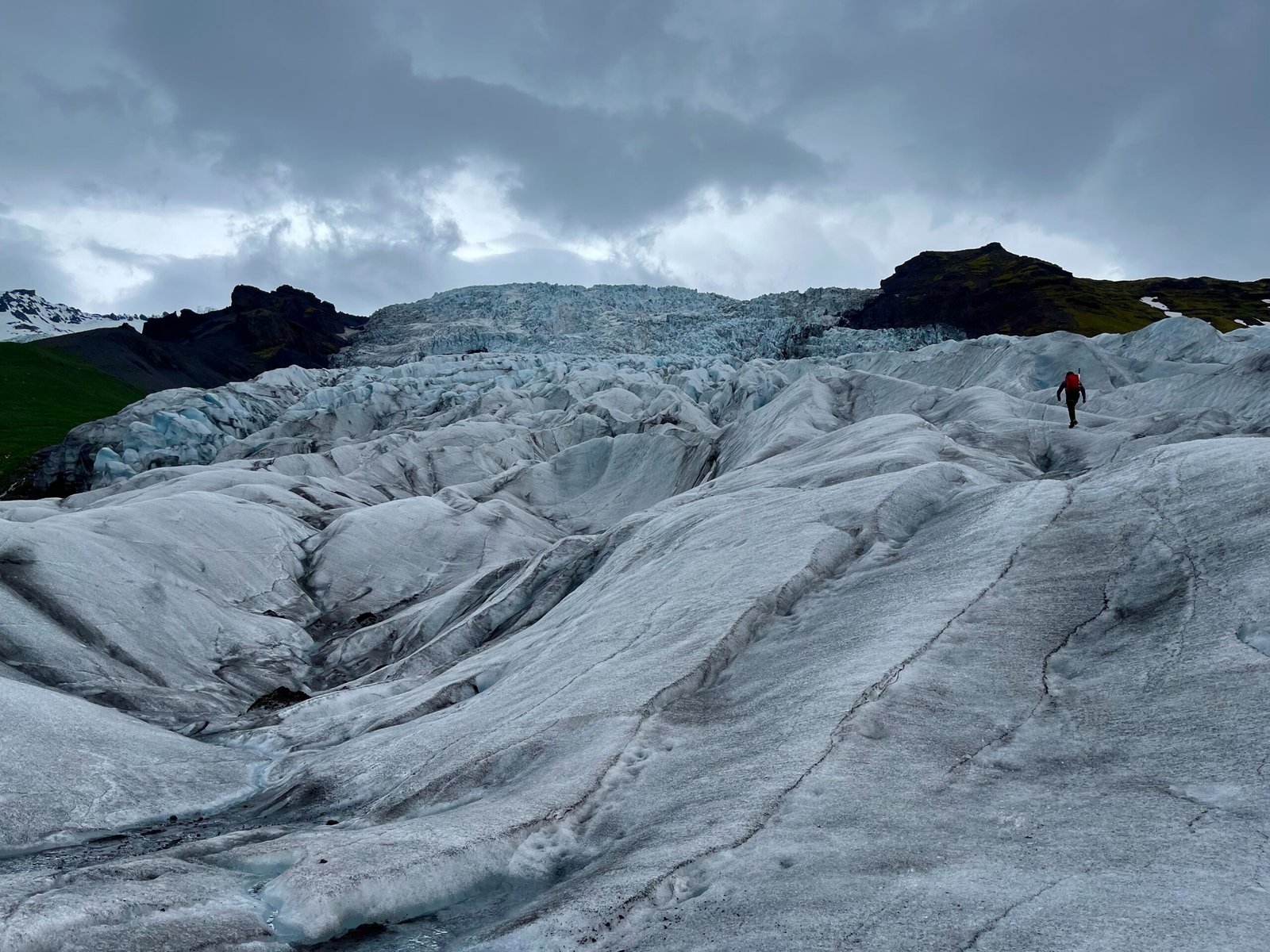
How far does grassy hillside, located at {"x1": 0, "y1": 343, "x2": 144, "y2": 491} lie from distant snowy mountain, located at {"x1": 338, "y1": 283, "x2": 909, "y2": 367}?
1686 inches

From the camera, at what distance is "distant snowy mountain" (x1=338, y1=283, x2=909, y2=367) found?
5482 inches

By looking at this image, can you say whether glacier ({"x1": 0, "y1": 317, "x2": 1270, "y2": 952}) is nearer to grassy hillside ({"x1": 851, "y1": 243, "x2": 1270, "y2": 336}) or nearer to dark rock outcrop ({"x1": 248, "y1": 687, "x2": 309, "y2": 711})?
dark rock outcrop ({"x1": 248, "y1": 687, "x2": 309, "y2": 711})

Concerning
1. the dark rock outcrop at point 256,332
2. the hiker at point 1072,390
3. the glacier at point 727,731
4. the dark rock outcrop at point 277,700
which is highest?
the dark rock outcrop at point 256,332

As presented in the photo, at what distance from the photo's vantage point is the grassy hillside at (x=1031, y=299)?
13389cm

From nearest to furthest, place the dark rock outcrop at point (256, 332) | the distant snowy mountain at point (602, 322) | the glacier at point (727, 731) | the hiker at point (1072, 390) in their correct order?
the glacier at point (727, 731), the hiker at point (1072, 390), the distant snowy mountain at point (602, 322), the dark rock outcrop at point (256, 332)

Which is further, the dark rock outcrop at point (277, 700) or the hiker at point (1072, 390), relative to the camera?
the hiker at point (1072, 390)

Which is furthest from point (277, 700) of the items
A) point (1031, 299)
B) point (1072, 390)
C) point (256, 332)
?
point (256, 332)

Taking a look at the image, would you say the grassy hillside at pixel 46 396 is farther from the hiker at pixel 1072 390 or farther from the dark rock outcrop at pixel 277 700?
the hiker at pixel 1072 390

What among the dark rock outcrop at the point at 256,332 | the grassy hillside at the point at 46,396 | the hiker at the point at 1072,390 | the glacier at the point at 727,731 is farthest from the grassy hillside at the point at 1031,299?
the grassy hillside at the point at 46,396

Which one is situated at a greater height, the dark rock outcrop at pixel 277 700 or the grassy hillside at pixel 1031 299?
the grassy hillside at pixel 1031 299

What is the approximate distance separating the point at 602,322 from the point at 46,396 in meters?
90.6

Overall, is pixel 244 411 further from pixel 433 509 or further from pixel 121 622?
pixel 121 622

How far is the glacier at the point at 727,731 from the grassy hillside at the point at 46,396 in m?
91.8

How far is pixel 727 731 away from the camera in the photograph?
11297 millimetres
